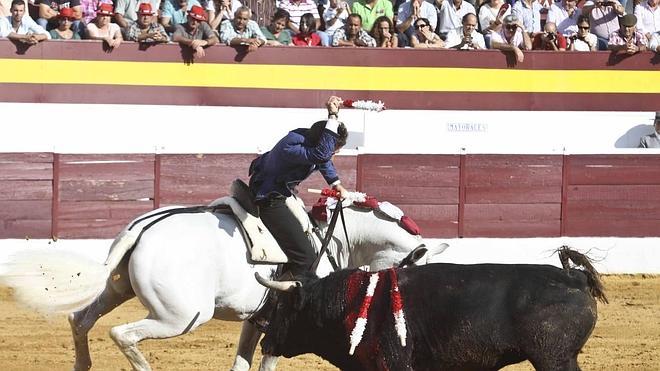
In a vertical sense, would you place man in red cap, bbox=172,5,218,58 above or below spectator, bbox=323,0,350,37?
below

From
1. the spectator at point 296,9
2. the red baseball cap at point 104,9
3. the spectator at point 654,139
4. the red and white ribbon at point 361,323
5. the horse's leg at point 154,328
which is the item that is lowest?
the horse's leg at point 154,328

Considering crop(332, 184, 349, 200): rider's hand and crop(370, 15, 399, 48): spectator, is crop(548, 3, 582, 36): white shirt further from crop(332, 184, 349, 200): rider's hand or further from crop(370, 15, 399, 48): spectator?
crop(332, 184, 349, 200): rider's hand

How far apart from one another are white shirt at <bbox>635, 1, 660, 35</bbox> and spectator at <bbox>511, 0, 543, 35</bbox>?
1.15 m

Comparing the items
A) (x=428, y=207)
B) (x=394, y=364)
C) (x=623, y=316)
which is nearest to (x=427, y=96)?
(x=428, y=207)

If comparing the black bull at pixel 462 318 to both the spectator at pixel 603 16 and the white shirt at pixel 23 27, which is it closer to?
the white shirt at pixel 23 27

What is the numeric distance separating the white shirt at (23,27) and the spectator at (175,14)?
3.76ft

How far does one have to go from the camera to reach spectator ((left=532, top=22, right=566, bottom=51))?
1243cm

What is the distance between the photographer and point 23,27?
1084 centimetres

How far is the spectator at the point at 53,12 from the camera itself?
11.0m

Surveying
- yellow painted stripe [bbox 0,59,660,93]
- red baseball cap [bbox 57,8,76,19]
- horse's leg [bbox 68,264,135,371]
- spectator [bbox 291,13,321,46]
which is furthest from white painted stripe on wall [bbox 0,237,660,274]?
horse's leg [bbox 68,264,135,371]

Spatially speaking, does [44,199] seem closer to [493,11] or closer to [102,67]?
[102,67]

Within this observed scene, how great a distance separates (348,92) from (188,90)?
1567mm

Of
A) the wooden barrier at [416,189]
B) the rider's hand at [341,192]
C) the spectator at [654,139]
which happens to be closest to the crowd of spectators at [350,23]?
the spectator at [654,139]

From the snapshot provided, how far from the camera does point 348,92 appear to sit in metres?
11.9
